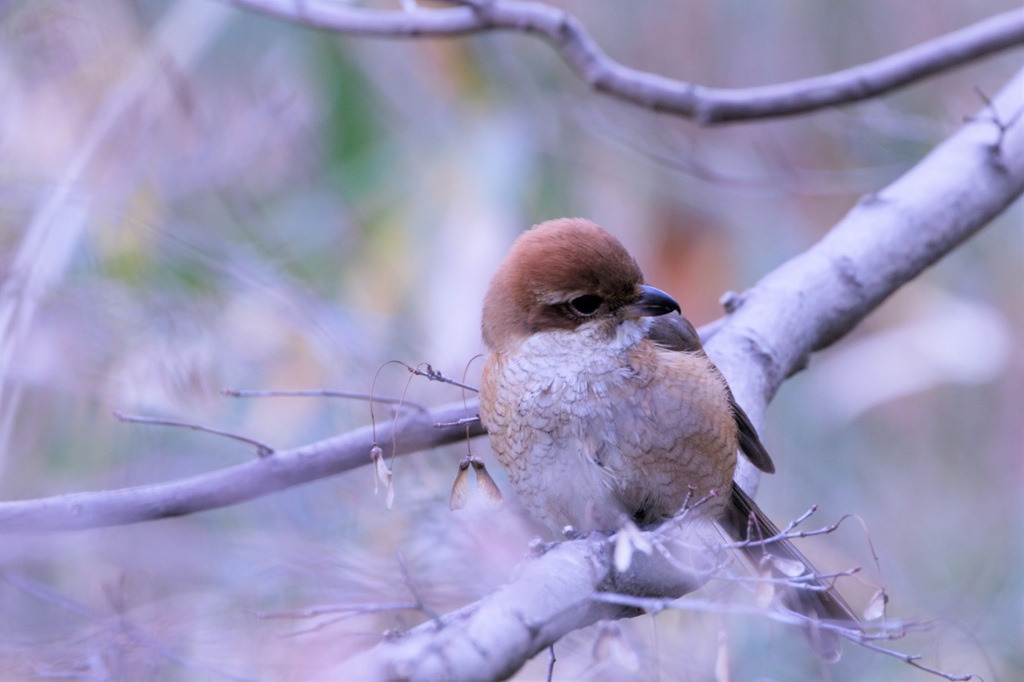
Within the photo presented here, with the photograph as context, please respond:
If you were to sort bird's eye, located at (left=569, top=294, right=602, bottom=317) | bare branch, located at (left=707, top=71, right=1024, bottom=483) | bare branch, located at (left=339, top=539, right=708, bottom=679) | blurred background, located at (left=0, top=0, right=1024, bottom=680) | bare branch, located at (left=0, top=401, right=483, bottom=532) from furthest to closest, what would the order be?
blurred background, located at (left=0, top=0, right=1024, bottom=680), bare branch, located at (left=707, top=71, right=1024, bottom=483), bird's eye, located at (left=569, top=294, right=602, bottom=317), bare branch, located at (left=0, top=401, right=483, bottom=532), bare branch, located at (left=339, top=539, right=708, bottom=679)

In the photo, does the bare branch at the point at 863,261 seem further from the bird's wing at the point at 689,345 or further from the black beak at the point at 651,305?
the black beak at the point at 651,305

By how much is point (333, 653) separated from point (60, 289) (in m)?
1.96

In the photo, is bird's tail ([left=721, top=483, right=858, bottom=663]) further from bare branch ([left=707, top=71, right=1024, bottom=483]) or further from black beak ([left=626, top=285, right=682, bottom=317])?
black beak ([left=626, top=285, right=682, bottom=317])

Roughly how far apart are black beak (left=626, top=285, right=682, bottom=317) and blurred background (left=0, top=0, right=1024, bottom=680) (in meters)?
0.56

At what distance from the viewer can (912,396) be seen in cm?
512

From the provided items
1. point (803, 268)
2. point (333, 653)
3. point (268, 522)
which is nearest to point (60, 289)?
point (268, 522)

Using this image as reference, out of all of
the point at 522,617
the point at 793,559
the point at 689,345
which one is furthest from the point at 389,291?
the point at 522,617

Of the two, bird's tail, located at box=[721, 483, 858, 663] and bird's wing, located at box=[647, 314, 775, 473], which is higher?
bird's wing, located at box=[647, 314, 775, 473]

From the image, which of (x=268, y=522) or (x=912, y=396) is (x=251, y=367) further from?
(x=912, y=396)

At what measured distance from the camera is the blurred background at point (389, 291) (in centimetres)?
316

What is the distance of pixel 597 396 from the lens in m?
2.22

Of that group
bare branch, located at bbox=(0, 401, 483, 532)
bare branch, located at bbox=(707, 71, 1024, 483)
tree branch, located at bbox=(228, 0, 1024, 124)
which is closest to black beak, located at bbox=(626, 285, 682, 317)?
bare branch, located at bbox=(707, 71, 1024, 483)

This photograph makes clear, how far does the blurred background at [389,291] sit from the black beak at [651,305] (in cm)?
56

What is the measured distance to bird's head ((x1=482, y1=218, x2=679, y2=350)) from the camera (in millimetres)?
2312
